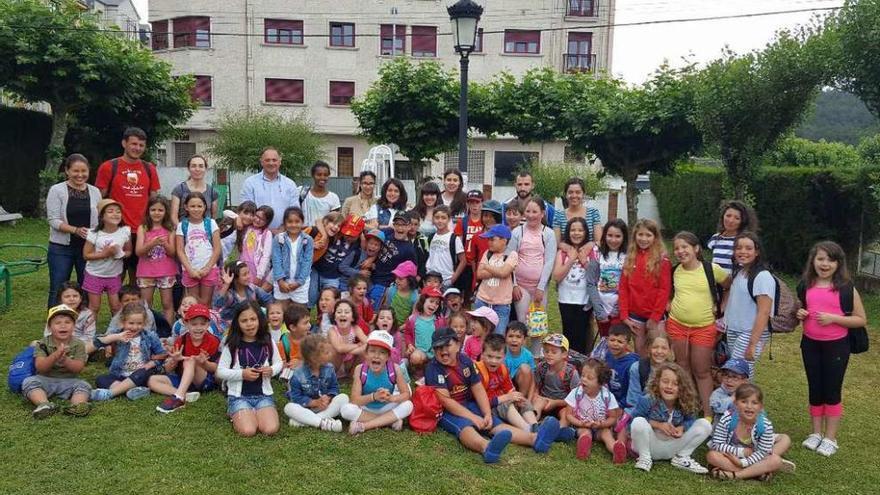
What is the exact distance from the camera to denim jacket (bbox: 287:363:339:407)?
197 inches

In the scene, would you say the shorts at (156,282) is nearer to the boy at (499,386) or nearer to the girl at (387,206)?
the girl at (387,206)

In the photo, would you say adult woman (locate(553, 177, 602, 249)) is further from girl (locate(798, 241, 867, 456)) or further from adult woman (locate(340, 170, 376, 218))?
adult woman (locate(340, 170, 376, 218))

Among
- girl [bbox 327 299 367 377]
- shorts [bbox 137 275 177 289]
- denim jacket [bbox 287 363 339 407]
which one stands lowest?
denim jacket [bbox 287 363 339 407]

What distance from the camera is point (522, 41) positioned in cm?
3034

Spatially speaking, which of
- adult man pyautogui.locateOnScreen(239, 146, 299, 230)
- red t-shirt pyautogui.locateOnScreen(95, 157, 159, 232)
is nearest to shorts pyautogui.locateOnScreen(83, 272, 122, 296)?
A: red t-shirt pyautogui.locateOnScreen(95, 157, 159, 232)

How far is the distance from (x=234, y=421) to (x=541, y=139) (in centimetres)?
1274

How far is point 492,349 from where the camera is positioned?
199 inches

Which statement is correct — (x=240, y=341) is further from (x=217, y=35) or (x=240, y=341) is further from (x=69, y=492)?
(x=217, y=35)

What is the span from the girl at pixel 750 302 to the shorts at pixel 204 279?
4460 millimetres

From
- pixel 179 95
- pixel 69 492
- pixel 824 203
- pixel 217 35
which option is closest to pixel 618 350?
pixel 69 492

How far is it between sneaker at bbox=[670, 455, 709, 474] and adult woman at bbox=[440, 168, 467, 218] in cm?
319

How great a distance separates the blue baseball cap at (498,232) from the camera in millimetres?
5829

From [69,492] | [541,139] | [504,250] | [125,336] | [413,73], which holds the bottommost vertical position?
[69,492]

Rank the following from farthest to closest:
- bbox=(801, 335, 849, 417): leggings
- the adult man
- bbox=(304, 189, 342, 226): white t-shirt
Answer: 1. bbox=(304, 189, 342, 226): white t-shirt
2. the adult man
3. bbox=(801, 335, 849, 417): leggings
